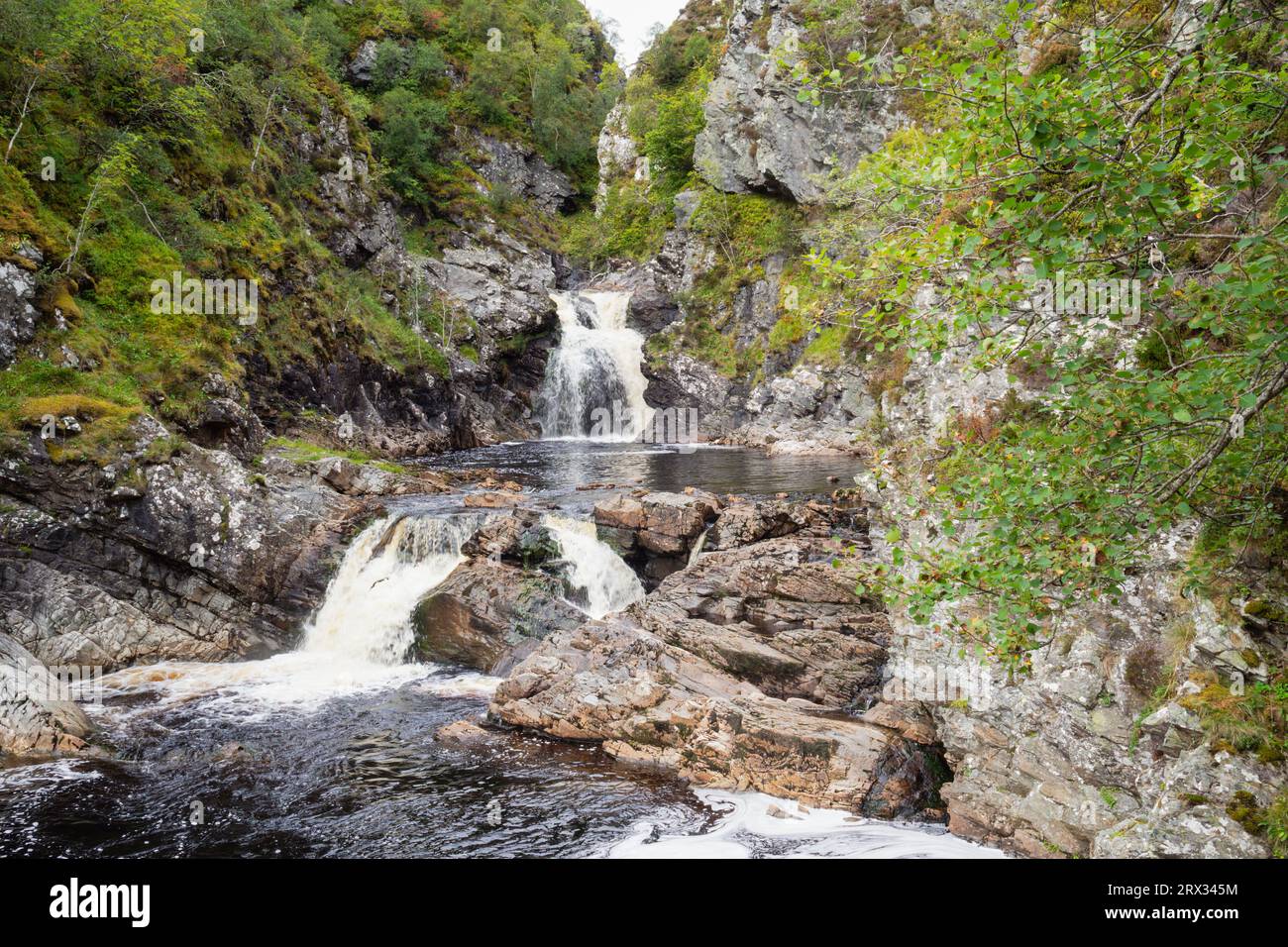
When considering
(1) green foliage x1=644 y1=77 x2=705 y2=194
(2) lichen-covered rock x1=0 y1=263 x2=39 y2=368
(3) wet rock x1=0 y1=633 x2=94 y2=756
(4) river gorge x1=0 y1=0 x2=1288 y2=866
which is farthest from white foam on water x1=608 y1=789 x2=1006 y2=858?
(1) green foliage x1=644 y1=77 x2=705 y2=194

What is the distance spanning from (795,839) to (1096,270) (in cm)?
751

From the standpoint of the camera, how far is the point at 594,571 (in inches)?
676

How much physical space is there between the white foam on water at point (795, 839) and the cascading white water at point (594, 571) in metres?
7.41

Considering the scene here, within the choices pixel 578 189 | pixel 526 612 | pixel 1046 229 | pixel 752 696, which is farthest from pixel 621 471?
pixel 578 189

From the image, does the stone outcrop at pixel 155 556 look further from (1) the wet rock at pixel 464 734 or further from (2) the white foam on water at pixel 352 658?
(1) the wet rock at pixel 464 734

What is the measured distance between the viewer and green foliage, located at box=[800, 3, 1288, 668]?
4199 millimetres

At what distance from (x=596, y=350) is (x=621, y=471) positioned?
16653mm

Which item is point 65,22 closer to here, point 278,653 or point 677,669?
point 278,653

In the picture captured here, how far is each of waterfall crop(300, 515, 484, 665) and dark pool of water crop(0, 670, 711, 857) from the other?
360 centimetres

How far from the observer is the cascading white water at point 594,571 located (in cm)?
1686

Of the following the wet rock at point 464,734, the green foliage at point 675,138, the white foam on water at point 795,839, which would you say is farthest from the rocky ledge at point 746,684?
the green foliage at point 675,138

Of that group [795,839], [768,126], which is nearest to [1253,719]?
[795,839]

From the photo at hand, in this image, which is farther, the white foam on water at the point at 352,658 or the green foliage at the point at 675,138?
the green foliage at the point at 675,138

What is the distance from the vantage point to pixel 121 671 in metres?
14.2
